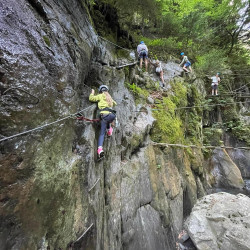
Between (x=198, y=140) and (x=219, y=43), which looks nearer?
(x=198, y=140)

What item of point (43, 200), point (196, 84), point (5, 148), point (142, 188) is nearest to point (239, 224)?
point (142, 188)

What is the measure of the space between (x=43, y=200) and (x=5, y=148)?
2.81ft

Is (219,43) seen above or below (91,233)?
above

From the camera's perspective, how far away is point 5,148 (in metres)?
1.74

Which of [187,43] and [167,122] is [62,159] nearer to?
[167,122]

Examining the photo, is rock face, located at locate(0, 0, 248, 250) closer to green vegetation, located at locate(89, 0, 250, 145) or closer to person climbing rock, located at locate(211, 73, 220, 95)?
green vegetation, located at locate(89, 0, 250, 145)

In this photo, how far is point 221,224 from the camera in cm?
450

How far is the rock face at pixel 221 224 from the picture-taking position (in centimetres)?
405

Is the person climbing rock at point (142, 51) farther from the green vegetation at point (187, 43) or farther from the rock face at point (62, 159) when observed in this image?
the rock face at point (62, 159)

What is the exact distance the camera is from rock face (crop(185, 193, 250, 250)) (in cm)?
405

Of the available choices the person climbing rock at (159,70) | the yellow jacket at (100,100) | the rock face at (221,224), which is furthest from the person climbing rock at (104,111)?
the person climbing rock at (159,70)

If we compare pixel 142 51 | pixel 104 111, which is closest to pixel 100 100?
pixel 104 111

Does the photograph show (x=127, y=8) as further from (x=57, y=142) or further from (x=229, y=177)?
(x=229, y=177)

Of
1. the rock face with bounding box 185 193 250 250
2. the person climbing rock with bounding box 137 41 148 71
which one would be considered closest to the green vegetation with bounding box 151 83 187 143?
the person climbing rock with bounding box 137 41 148 71
